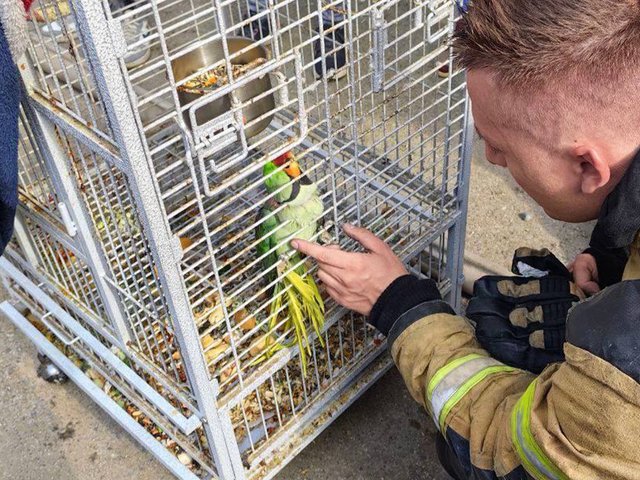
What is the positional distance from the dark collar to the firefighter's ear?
2 centimetres

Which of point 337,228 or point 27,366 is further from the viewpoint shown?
point 27,366

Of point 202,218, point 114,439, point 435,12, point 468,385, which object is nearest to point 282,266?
point 202,218

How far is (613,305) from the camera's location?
96 cm

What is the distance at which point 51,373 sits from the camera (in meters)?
2.01

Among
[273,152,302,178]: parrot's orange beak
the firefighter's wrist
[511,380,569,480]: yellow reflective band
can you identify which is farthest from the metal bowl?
[511,380,569,480]: yellow reflective band

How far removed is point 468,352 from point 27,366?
1.35 meters

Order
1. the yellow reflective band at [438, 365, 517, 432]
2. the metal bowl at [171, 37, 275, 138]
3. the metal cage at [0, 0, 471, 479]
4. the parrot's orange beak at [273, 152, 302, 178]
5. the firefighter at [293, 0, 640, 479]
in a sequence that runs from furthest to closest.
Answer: the metal bowl at [171, 37, 275, 138] → the parrot's orange beak at [273, 152, 302, 178] → the yellow reflective band at [438, 365, 517, 432] → the metal cage at [0, 0, 471, 479] → the firefighter at [293, 0, 640, 479]

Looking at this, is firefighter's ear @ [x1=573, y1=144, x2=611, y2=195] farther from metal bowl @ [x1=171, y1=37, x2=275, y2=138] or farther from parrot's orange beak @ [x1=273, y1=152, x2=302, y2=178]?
metal bowl @ [x1=171, y1=37, x2=275, y2=138]

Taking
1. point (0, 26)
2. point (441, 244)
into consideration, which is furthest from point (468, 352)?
point (0, 26)

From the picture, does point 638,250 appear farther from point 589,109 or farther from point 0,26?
point 0,26

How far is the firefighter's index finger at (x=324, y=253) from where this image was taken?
1401 mm

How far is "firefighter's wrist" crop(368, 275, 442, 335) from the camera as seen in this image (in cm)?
140

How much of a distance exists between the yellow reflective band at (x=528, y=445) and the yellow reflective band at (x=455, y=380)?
134 mm

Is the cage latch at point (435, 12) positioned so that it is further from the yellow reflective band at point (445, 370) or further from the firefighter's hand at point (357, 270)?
the yellow reflective band at point (445, 370)
